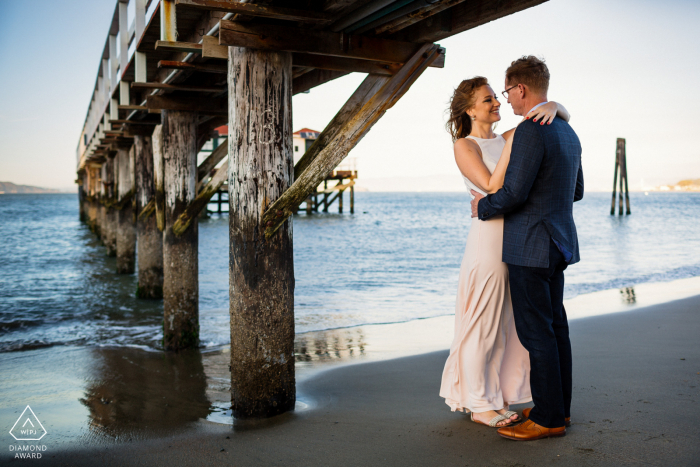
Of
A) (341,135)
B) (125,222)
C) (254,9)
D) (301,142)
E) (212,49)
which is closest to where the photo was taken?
(254,9)

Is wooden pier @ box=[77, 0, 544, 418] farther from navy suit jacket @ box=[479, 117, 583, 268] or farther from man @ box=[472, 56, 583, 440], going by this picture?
navy suit jacket @ box=[479, 117, 583, 268]

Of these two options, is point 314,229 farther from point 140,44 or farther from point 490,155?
point 490,155

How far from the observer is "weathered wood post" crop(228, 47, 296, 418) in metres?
3.12

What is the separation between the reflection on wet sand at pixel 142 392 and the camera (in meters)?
3.33

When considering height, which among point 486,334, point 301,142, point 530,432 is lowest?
point 530,432

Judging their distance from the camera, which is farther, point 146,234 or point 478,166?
point 146,234

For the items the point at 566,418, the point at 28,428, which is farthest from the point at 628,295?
the point at 28,428

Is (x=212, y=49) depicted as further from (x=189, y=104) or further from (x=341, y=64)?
(x=189, y=104)

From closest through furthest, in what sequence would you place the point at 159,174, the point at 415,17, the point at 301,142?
the point at 415,17 → the point at 159,174 → the point at 301,142

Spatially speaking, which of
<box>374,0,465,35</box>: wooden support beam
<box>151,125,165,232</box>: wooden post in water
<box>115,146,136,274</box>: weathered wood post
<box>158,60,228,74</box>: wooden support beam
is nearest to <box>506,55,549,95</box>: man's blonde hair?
<box>374,0,465,35</box>: wooden support beam

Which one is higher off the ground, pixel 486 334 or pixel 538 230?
pixel 538 230

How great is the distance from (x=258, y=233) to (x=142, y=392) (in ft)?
5.91

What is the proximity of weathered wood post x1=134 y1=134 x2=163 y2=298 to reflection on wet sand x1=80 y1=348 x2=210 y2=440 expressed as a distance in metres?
3.26

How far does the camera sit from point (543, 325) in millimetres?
2428
